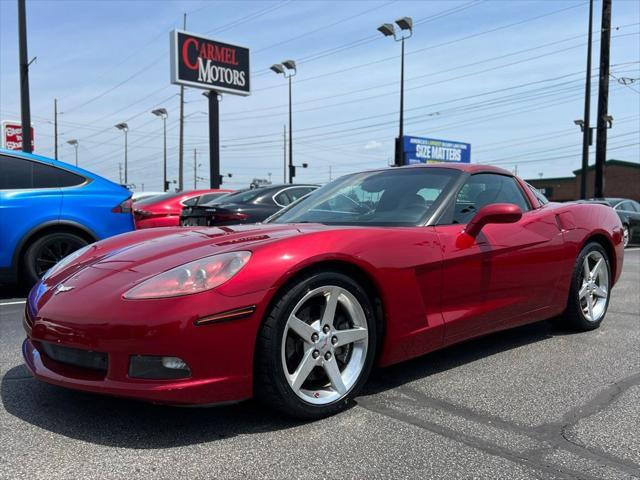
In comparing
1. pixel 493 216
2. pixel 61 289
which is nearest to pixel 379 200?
pixel 493 216

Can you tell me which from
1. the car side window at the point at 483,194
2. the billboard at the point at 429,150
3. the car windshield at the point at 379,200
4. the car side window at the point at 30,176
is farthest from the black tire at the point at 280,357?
the billboard at the point at 429,150

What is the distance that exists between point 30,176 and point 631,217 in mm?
14234

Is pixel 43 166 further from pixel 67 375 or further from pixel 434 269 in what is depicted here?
pixel 434 269

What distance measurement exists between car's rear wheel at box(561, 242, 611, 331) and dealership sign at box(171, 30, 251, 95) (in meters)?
24.8

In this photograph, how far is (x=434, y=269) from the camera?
10.5 feet

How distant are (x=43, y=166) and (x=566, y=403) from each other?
216 inches

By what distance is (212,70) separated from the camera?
28.2 metres

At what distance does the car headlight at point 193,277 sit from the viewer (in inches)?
97.4

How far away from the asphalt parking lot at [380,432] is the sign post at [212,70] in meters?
24.3

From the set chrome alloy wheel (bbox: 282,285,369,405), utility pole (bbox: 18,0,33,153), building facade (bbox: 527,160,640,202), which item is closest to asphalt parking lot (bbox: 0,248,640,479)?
chrome alloy wheel (bbox: 282,285,369,405)

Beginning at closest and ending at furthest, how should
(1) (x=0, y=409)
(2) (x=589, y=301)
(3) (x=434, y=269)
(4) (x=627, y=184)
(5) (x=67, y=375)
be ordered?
(5) (x=67, y=375) → (1) (x=0, y=409) → (3) (x=434, y=269) → (2) (x=589, y=301) → (4) (x=627, y=184)

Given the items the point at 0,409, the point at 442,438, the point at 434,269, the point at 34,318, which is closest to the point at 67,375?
the point at 34,318

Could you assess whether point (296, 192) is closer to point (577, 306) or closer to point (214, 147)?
point (577, 306)

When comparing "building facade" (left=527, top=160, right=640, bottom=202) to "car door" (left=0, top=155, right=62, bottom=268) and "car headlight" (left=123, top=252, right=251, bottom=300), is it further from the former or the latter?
"car headlight" (left=123, top=252, right=251, bottom=300)
